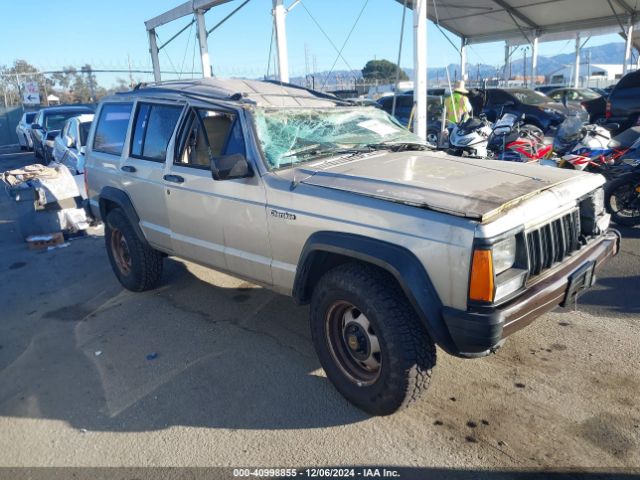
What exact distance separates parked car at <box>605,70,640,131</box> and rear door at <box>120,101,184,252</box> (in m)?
10.8

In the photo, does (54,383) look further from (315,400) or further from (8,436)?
(315,400)

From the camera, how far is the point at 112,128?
531 cm

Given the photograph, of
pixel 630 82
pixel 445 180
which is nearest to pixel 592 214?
pixel 445 180

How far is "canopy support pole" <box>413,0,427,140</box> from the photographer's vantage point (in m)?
8.88

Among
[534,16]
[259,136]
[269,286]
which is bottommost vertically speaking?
[269,286]

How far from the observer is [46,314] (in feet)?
16.3

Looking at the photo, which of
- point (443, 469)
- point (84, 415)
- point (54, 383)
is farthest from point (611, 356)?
point (54, 383)

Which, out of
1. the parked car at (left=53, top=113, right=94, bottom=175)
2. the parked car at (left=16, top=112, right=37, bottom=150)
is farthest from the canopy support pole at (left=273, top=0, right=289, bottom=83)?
the parked car at (left=16, top=112, right=37, bottom=150)

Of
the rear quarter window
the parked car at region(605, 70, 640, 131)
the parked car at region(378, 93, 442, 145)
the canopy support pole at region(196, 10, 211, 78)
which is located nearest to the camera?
the parked car at region(605, 70, 640, 131)

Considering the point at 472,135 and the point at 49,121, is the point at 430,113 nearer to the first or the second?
the point at 472,135

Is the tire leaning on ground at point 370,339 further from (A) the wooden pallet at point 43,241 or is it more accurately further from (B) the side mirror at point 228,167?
(A) the wooden pallet at point 43,241

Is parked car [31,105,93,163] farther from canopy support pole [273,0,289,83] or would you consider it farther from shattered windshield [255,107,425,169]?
shattered windshield [255,107,425,169]

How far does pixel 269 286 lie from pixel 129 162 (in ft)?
6.82

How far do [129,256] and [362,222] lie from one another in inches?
124
